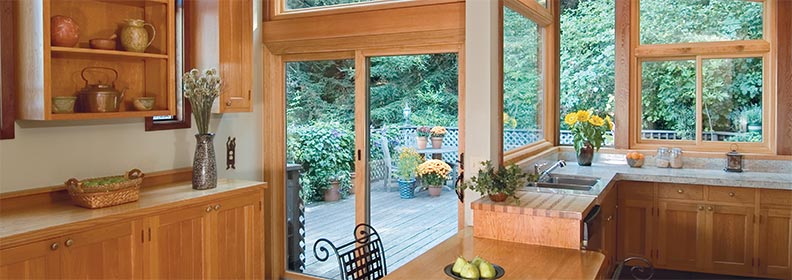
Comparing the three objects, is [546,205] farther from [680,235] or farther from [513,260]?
[680,235]

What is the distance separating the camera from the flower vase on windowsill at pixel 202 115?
3.37 metres

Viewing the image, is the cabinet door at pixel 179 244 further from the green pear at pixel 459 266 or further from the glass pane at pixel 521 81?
the glass pane at pixel 521 81

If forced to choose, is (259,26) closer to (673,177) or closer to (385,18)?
(385,18)

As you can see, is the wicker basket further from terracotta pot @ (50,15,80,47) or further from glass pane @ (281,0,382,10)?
glass pane @ (281,0,382,10)

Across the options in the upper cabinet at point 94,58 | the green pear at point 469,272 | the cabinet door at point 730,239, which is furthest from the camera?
the cabinet door at point 730,239

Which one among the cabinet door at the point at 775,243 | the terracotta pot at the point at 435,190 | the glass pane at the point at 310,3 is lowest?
the cabinet door at the point at 775,243

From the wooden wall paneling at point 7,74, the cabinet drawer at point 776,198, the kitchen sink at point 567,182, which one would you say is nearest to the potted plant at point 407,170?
the kitchen sink at point 567,182

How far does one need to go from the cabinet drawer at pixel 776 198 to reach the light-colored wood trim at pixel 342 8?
2.50 m

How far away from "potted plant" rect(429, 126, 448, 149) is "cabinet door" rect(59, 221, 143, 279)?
1814mm

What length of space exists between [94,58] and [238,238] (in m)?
1.24

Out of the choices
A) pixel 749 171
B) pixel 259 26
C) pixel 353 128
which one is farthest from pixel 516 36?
pixel 749 171

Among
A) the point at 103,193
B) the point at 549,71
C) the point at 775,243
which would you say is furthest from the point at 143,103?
the point at 775,243

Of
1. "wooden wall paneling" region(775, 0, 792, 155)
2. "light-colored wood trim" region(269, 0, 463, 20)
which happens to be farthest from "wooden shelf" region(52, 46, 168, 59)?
"wooden wall paneling" region(775, 0, 792, 155)

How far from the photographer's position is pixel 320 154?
4.31 m
